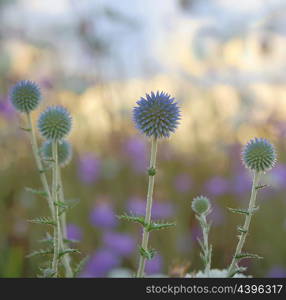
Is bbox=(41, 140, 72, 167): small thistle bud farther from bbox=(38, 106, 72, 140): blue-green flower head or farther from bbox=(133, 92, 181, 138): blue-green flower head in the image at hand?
bbox=(133, 92, 181, 138): blue-green flower head

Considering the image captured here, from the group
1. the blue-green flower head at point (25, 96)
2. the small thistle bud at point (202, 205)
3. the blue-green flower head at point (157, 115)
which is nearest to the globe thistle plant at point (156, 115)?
the blue-green flower head at point (157, 115)

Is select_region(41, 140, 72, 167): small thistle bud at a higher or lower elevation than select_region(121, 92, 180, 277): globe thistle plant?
higher

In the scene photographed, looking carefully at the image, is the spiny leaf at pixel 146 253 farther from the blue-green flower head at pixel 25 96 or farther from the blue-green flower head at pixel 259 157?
the blue-green flower head at pixel 25 96

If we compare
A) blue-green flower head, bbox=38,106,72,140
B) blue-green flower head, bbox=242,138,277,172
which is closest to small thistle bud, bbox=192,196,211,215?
blue-green flower head, bbox=242,138,277,172

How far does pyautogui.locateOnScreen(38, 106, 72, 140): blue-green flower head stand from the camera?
1.20m

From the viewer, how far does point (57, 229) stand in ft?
2.96

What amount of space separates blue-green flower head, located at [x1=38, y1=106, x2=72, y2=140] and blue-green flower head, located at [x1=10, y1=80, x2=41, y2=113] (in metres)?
0.03

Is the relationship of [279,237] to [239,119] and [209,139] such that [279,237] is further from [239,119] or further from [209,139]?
[209,139]

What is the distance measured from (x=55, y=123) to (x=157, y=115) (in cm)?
23

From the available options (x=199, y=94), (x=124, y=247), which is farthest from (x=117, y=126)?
(x=124, y=247)

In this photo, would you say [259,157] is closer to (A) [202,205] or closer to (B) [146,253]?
(A) [202,205]

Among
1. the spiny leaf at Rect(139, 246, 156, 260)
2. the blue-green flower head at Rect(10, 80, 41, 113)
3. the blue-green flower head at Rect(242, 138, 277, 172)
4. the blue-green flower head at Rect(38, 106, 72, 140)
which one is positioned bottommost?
the spiny leaf at Rect(139, 246, 156, 260)

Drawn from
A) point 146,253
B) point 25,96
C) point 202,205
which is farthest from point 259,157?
point 25,96

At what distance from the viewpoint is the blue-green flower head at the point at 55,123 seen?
1.20 metres
